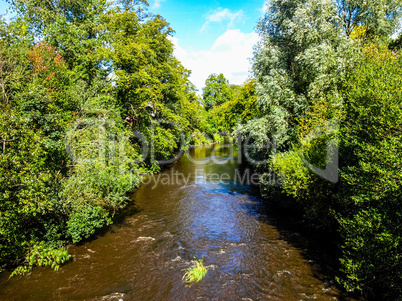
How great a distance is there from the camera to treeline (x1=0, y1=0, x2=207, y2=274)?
285 inches

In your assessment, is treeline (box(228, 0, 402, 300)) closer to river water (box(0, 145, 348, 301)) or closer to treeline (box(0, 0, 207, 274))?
river water (box(0, 145, 348, 301))

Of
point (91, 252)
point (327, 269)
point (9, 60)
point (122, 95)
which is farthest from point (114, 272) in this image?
point (122, 95)

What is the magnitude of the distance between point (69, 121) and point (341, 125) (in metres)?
12.4

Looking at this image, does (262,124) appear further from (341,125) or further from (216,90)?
(216,90)

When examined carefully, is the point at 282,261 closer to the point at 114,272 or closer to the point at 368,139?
the point at 368,139

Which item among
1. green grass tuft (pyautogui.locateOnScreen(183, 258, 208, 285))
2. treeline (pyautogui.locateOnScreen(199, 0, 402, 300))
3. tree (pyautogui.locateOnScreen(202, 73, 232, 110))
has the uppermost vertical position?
tree (pyautogui.locateOnScreen(202, 73, 232, 110))

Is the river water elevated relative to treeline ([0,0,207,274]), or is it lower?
lower

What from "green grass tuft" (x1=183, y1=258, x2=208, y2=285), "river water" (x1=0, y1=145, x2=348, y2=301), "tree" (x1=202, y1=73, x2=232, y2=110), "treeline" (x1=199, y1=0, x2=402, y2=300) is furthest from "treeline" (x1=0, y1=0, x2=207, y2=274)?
"tree" (x1=202, y1=73, x2=232, y2=110)

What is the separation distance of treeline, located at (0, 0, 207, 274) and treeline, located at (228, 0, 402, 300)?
8.99m

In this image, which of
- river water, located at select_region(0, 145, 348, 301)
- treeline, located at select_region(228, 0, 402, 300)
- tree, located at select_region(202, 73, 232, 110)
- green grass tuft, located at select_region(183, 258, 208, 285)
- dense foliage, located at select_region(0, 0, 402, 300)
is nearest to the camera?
treeline, located at select_region(228, 0, 402, 300)

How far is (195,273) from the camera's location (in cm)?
798

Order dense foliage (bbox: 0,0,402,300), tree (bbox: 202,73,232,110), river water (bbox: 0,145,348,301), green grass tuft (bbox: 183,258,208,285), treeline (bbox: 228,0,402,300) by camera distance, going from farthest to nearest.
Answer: tree (bbox: 202,73,232,110) → green grass tuft (bbox: 183,258,208,285) → river water (bbox: 0,145,348,301) → dense foliage (bbox: 0,0,402,300) → treeline (bbox: 228,0,402,300)

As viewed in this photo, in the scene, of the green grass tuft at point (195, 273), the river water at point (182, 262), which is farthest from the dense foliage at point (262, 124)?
the green grass tuft at point (195, 273)

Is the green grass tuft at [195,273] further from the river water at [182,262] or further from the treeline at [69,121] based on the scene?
the treeline at [69,121]
